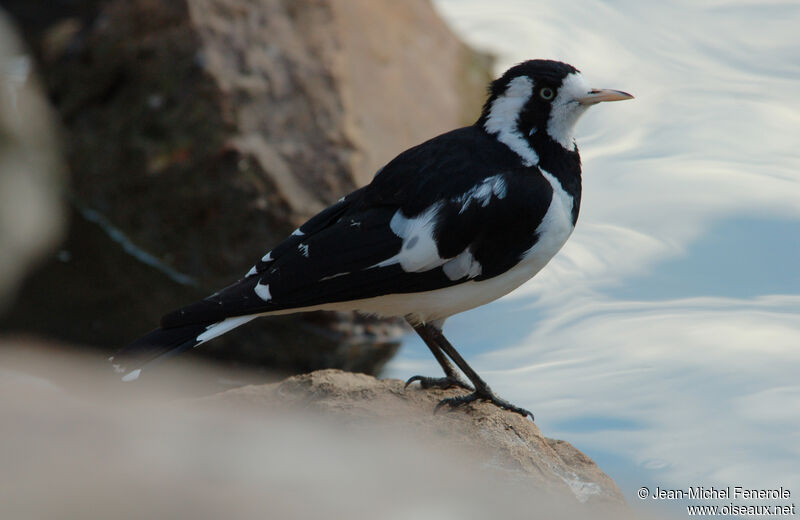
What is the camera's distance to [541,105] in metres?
3.91

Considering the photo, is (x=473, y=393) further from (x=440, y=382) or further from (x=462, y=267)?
(x=462, y=267)

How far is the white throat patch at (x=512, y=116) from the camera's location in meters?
3.88

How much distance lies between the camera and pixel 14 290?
239 inches

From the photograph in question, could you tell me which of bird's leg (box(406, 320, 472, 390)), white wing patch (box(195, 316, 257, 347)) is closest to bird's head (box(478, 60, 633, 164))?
bird's leg (box(406, 320, 472, 390))

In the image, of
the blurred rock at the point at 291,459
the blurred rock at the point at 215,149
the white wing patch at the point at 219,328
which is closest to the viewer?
the blurred rock at the point at 291,459

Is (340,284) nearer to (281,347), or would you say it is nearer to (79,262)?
(281,347)

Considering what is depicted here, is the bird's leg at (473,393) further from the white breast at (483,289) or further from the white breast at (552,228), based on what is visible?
the white breast at (552,228)

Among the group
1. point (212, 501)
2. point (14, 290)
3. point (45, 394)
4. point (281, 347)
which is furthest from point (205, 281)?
point (212, 501)

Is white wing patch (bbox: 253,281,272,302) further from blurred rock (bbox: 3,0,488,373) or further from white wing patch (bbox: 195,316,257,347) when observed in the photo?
blurred rock (bbox: 3,0,488,373)

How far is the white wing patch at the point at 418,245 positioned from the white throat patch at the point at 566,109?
0.56 meters

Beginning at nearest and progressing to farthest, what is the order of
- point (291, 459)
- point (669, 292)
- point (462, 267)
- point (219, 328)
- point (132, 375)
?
point (291, 459) < point (132, 375) < point (219, 328) < point (462, 267) < point (669, 292)

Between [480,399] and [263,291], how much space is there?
87 cm

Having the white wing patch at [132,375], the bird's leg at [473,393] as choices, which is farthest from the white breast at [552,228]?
the white wing patch at [132,375]

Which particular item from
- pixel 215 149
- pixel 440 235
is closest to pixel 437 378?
pixel 440 235
